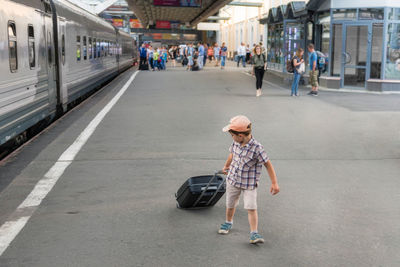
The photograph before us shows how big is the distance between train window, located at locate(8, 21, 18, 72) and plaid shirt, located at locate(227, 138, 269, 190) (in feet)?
15.2

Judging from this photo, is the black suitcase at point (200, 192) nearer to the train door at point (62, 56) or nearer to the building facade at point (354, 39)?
the train door at point (62, 56)

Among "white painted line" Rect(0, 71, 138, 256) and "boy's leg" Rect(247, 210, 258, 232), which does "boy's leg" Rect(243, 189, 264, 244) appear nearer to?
"boy's leg" Rect(247, 210, 258, 232)

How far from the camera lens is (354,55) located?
2150cm

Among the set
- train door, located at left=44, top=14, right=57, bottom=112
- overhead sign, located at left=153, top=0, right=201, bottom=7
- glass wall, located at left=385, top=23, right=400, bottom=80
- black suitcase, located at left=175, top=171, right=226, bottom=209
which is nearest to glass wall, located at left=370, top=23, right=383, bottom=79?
glass wall, located at left=385, top=23, right=400, bottom=80

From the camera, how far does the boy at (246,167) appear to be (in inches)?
167

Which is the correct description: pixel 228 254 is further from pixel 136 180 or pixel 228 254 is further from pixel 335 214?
pixel 136 180

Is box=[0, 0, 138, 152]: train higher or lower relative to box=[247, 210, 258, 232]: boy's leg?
higher

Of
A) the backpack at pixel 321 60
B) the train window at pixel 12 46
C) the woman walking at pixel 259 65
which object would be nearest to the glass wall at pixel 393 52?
the backpack at pixel 321 60

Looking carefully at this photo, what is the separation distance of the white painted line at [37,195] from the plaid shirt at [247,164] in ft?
6.52

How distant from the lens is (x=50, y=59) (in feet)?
35.2

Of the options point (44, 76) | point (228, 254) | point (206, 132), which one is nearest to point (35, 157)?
point (44, 76)

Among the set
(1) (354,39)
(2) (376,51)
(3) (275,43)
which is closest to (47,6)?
(2) (376,51)

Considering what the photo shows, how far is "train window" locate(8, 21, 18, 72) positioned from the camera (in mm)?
7674

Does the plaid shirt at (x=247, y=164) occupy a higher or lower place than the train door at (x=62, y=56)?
lower
